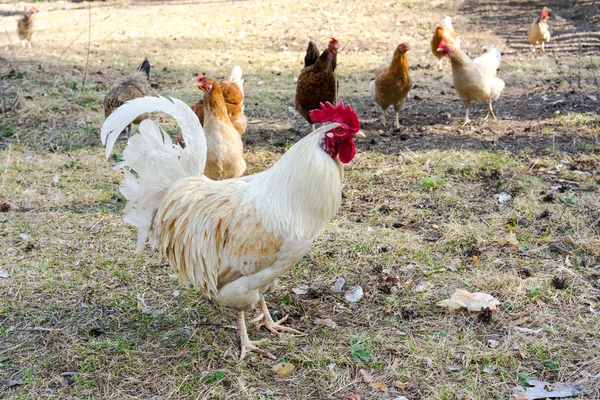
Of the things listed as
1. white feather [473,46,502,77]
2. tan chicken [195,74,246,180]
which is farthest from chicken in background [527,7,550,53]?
tan chicken [195,74,246,180]

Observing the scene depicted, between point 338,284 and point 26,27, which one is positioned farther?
point 26,27

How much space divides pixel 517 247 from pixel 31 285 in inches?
162

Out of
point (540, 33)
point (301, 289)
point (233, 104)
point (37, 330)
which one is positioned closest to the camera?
point (37, 330)

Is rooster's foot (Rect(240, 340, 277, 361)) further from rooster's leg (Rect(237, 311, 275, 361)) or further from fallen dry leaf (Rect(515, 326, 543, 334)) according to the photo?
fallen dry leaf (Rect(515, 326, 543, 334))

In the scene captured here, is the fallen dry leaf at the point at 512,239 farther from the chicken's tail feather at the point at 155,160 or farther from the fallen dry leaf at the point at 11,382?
the fallen dry leaf at the point at 11,382

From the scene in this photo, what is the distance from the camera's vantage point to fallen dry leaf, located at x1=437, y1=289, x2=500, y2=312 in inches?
154

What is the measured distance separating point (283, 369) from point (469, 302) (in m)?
1.49

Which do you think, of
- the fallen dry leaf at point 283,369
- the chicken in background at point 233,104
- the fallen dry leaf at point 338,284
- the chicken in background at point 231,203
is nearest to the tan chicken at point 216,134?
the chicken in background at point 233,104

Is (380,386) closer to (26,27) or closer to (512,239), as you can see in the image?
(512,239)

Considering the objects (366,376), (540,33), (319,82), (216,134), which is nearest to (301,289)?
(366,376)

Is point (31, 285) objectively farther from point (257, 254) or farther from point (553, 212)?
point (553, 212)

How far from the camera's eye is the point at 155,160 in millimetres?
3559

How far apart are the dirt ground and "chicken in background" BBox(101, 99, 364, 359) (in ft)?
1.73

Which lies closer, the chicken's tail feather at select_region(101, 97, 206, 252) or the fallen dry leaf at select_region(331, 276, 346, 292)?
the chicken's tail feather at select_region(101, 97, 206, 252)
